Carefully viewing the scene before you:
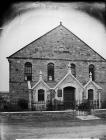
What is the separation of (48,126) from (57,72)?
0.50m

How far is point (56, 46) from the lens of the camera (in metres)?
2.83

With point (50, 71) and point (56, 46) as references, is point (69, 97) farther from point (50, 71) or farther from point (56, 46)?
point (56, 46)

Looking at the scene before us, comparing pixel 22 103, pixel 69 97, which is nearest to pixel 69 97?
pixel 69 97

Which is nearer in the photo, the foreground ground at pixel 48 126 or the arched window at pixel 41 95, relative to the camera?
the foreground ground at pixel 48 126

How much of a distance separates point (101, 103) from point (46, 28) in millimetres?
860

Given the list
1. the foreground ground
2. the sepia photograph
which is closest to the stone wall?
the sepia photograph

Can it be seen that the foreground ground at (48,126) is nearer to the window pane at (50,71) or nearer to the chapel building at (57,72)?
the chapel building at (57,72)

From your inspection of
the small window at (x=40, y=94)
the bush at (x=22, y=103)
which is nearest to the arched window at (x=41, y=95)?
the small window at (x=40, y=94)

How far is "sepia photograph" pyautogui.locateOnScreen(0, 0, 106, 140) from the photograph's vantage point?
2727 millimetres

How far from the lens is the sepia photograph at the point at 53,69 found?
273 cm

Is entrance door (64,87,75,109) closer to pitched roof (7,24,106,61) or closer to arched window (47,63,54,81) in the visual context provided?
arched window (47,63,54,81)

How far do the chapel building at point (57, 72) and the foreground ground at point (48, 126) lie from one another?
0.35 feet

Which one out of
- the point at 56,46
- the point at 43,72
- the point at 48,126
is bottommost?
the point at 48,126

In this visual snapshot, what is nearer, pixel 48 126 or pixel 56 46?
pixel 48 126
